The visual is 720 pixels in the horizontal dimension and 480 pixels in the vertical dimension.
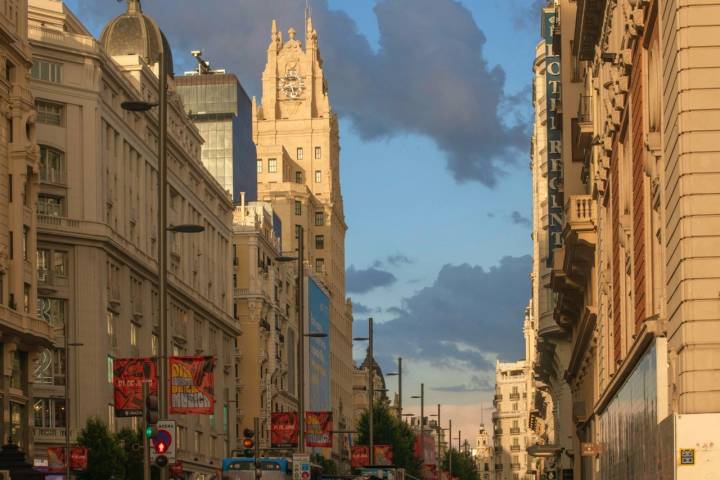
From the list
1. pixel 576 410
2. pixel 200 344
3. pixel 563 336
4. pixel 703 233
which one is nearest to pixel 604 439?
pixel 703 233

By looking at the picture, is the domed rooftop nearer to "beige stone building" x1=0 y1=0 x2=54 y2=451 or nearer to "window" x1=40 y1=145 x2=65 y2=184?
"window" x1=40 y1=145 x2=65 y2=184

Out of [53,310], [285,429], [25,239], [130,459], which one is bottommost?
[130,459]

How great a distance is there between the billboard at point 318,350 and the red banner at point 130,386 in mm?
122450

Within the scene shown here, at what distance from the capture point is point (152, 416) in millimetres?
36000

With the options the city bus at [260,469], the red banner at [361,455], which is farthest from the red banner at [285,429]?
the red banner at [361,455]

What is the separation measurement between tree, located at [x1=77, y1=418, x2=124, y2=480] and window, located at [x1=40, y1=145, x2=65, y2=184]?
621 inches

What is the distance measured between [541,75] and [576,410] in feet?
143

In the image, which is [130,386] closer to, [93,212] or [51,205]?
[93,212]

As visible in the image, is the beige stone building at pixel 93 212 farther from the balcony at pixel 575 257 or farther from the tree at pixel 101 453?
the balcony at pixel 575 257

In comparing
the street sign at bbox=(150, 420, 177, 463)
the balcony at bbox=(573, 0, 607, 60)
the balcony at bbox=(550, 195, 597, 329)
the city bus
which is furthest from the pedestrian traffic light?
the city bus

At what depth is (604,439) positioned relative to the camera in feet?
141

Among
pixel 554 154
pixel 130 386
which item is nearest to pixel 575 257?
pixel 130 386

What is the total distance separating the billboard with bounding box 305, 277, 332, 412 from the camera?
174m

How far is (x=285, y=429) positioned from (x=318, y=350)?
344 ft
